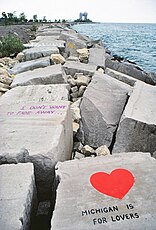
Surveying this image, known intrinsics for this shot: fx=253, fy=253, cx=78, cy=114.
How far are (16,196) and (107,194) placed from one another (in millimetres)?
497

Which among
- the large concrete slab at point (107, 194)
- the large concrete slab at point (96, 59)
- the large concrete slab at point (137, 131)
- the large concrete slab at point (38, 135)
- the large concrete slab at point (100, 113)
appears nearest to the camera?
the large concrete slab at point (107, 194)

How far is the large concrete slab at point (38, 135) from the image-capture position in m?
1.76

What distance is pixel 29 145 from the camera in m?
1.84

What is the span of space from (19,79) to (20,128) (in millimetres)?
1921

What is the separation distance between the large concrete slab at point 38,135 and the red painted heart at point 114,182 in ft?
1.29

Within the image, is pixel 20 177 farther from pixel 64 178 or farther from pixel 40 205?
pixel 40 205

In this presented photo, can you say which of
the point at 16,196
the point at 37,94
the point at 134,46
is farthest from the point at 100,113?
the point at 134,46

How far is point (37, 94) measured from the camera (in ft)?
9.67

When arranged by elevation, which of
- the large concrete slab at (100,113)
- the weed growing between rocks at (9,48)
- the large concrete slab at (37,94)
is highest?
the weed growing between rocks at (9,48)

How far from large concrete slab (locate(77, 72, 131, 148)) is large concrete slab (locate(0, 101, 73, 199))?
450mm

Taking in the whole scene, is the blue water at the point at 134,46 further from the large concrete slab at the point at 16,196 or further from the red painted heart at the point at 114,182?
the large concrete slab at the point at 16,196

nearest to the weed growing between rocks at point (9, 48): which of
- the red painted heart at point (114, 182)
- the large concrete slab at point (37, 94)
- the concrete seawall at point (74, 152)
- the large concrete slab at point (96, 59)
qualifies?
the large concrete slab at point (96, 59)

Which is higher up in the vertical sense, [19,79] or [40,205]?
[19,79]

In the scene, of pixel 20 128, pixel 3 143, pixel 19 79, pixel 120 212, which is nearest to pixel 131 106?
pixel 20 128
